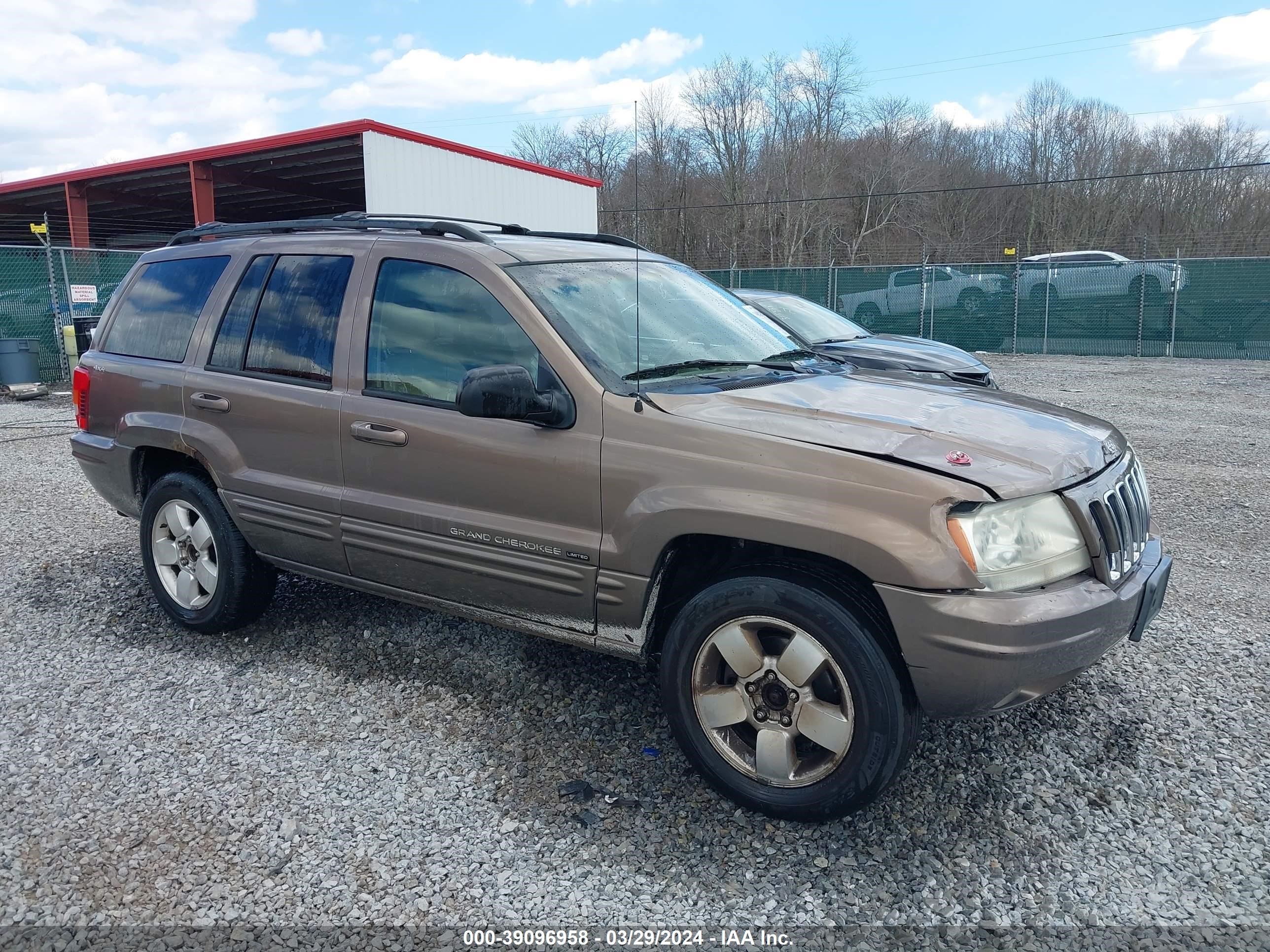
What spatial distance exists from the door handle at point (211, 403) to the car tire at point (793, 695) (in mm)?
2393

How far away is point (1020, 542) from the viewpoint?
2686 millimetres

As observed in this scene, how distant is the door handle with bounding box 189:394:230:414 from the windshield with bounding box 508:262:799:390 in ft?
5.29

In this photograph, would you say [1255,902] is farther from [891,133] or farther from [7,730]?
[891,133]

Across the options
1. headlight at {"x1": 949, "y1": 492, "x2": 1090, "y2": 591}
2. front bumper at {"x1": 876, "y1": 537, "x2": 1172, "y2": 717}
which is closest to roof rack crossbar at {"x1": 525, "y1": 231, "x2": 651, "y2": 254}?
headlight at {"x1": 949, "y1": 492, "x2": 1090, "y2": 591}

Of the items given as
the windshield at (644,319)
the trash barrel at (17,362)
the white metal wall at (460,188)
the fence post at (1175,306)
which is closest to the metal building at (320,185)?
the white metal wall at (460,188)

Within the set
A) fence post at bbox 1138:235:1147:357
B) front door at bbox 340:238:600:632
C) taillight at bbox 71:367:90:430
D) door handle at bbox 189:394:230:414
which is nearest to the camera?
front door at bbox 340:238:600:632

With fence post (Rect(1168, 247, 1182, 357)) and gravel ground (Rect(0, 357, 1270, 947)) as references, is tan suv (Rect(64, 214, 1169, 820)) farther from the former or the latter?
fence post (Rect(1168, 247, 1182, 357))

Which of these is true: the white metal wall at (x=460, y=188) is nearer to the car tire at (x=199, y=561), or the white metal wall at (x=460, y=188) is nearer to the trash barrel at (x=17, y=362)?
the trash barrel at (x=17, y=362)

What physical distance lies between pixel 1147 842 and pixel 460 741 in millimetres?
A: 2330

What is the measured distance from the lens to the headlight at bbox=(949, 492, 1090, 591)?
2613 mm

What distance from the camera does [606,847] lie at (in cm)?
284

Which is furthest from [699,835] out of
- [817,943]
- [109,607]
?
[109,607]

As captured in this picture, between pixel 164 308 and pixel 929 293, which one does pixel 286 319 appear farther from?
pixel 929 293

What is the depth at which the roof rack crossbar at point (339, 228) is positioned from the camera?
12.5ft
